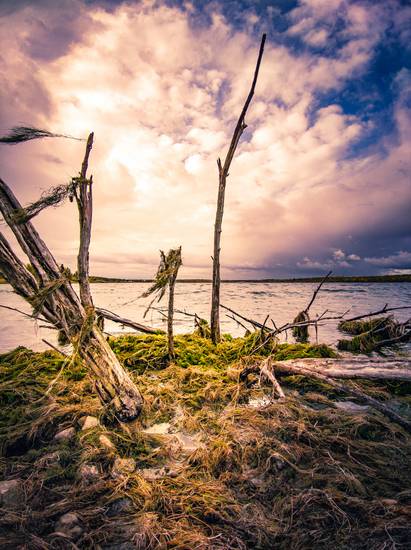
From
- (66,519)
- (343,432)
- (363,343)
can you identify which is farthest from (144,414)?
(363,343)

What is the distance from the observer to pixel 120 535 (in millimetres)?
2004

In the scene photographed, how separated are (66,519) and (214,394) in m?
2.89

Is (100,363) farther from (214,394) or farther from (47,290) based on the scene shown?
(214,394)

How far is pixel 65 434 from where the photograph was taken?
332 cm

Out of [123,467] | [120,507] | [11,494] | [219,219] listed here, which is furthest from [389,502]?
[219,219]

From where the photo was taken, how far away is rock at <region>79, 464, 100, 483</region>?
2545 mm

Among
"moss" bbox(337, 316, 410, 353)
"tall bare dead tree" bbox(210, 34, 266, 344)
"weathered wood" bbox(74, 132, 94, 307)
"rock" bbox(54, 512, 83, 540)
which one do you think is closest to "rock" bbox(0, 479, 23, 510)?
"rock" bbox(54, 512, 83, 540)

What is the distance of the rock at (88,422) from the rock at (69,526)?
4.77ft

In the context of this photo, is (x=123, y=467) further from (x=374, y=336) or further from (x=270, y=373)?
(x=374, y=336)

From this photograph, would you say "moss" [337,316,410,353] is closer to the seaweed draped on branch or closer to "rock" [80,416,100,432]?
the seaweed draped on branch

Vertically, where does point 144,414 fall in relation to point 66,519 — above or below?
below

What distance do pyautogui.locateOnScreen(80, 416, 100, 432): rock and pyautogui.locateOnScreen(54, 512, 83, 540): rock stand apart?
1453 millimetres

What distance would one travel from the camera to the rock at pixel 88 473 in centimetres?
254

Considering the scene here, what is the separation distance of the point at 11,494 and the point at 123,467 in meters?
0.94
